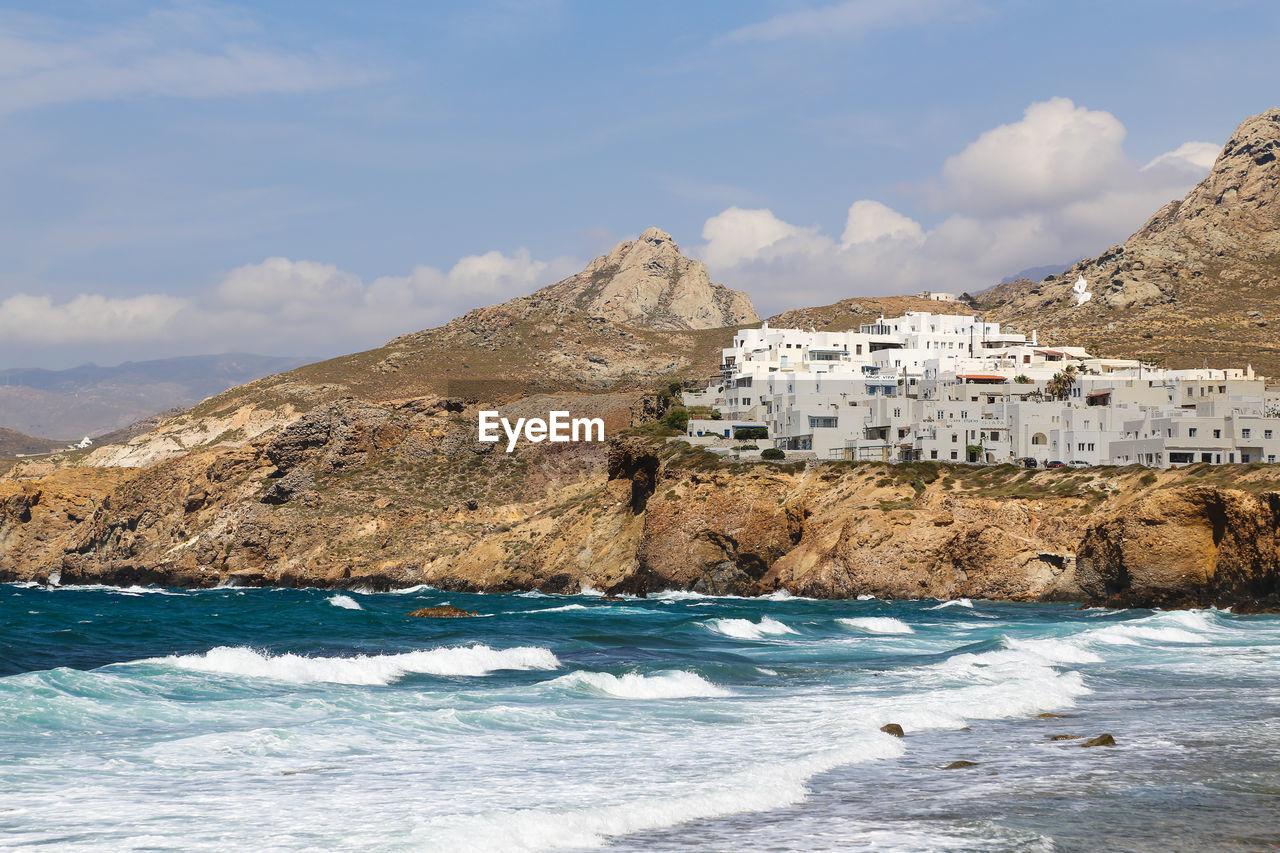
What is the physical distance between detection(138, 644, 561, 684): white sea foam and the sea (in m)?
0.16

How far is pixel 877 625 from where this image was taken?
182 ft

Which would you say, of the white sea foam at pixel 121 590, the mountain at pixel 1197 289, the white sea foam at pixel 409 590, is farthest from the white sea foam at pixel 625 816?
the mountain at pixel 1197 289

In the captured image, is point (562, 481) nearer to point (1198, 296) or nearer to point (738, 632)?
point (738, 632)

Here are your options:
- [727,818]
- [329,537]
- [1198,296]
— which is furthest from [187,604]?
[1198,296]

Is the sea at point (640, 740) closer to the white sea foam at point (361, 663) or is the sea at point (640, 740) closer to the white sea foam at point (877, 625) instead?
the white sea foam at point (361, 663)

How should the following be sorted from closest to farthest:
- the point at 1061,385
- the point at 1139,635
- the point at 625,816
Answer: the point at 625,816 < the point at 1139,635 < the point at 1061,385

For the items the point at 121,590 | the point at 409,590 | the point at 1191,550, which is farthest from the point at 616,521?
the point at 121,590

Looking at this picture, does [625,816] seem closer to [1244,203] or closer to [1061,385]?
[1061,385]

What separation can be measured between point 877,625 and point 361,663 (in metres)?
26.3

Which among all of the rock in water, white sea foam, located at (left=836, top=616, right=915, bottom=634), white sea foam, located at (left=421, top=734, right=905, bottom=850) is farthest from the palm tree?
white sea foam, located at (left=421, top=734, right=905, bottom=850)

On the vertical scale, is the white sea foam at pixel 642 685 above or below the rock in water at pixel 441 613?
above

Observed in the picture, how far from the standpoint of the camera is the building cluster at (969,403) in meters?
81.0

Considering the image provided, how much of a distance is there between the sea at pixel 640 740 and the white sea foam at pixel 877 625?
5.07 feet

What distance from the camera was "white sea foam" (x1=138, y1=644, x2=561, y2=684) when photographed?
3659cm
